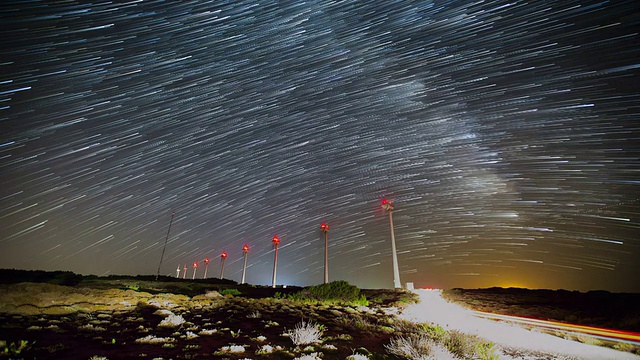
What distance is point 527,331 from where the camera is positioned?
471 inches

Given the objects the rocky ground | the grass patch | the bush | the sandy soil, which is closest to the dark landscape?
the rocky ground

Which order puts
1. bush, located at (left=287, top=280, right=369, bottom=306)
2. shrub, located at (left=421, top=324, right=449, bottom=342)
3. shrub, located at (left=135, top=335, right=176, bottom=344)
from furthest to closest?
bush, located at (left=287, top=280, right=369, bottom=306), shrub, located at (left=421, top=324, right=449, bottom=342), shrub, located at (left=135, top=335, right=176, bottom=344)

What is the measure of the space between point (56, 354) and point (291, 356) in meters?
5.46

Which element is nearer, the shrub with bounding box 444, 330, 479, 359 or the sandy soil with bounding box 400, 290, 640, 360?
the shrub with bounding box 444, 330, 479, 359

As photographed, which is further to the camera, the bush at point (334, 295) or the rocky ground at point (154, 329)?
the bush at point (334, 295)

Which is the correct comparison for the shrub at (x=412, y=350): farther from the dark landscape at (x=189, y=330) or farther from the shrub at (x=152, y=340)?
the shrub at (x=152, y=340)

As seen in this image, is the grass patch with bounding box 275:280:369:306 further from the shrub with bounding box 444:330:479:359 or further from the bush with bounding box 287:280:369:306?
the shrub with bounding box 444:330:479:359

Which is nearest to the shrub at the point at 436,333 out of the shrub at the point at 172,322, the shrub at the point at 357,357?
the shrub at the point at 357,357

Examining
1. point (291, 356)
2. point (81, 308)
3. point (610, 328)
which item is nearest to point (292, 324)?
point (291, 356)

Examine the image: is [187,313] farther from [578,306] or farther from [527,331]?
[578,306]

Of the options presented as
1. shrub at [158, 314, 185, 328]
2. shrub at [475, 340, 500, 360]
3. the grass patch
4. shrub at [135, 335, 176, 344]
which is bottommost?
shrub at [475, 340, 500, 360]

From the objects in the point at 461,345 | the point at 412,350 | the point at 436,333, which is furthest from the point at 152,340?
the point at 436,333

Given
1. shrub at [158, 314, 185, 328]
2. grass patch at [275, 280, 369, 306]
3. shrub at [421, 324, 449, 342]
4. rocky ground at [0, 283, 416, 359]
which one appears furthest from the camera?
grass patch at [275, 280, 369, 306]

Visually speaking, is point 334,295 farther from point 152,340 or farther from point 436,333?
point 152,340
